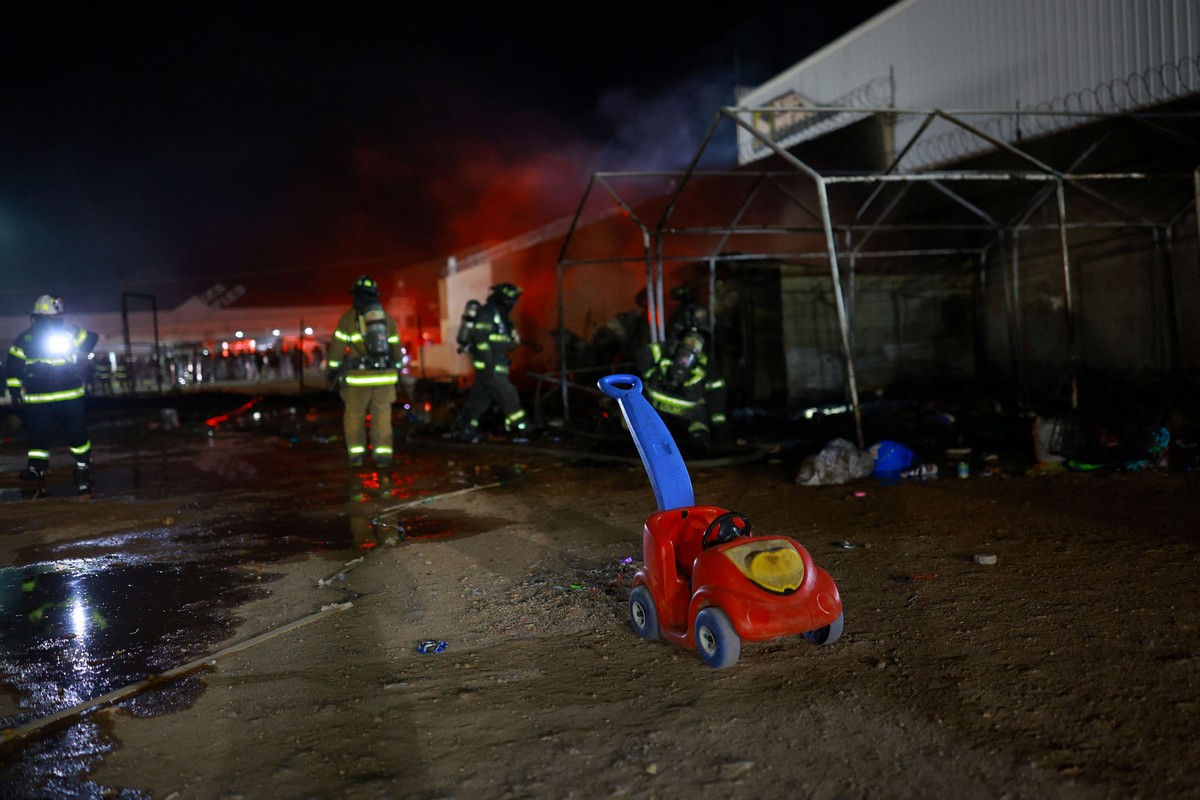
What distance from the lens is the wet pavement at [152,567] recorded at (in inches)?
119

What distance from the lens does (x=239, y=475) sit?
358 inches

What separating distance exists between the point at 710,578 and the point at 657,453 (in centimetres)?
68

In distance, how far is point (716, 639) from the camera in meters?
3.18

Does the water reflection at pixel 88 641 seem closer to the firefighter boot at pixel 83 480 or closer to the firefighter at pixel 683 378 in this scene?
the firefighter boot at pixel 83 480

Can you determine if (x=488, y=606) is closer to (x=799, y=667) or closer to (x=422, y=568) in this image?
(x=422, y=568)

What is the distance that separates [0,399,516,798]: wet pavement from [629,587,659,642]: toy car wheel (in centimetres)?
178

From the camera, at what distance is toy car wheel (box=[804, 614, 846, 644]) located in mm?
3370

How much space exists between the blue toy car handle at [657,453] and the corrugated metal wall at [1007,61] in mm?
9523

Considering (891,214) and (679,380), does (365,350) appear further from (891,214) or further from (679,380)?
(891,214)

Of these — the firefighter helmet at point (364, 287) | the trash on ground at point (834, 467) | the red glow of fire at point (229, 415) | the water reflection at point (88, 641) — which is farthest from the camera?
the red glow of fire at point (229, 415)

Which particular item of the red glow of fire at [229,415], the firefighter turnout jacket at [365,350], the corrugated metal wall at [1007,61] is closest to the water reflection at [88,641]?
the firefighter turnout jacket at [365,350]

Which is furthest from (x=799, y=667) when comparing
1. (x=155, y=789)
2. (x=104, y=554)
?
(x=104, y=554)

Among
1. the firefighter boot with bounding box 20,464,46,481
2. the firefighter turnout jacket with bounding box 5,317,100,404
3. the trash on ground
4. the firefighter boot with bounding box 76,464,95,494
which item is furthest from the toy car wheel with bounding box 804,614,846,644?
the firefighter boot with bounding box 20,464,46,481

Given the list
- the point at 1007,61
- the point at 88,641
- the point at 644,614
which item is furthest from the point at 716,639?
the point at 1007,61
